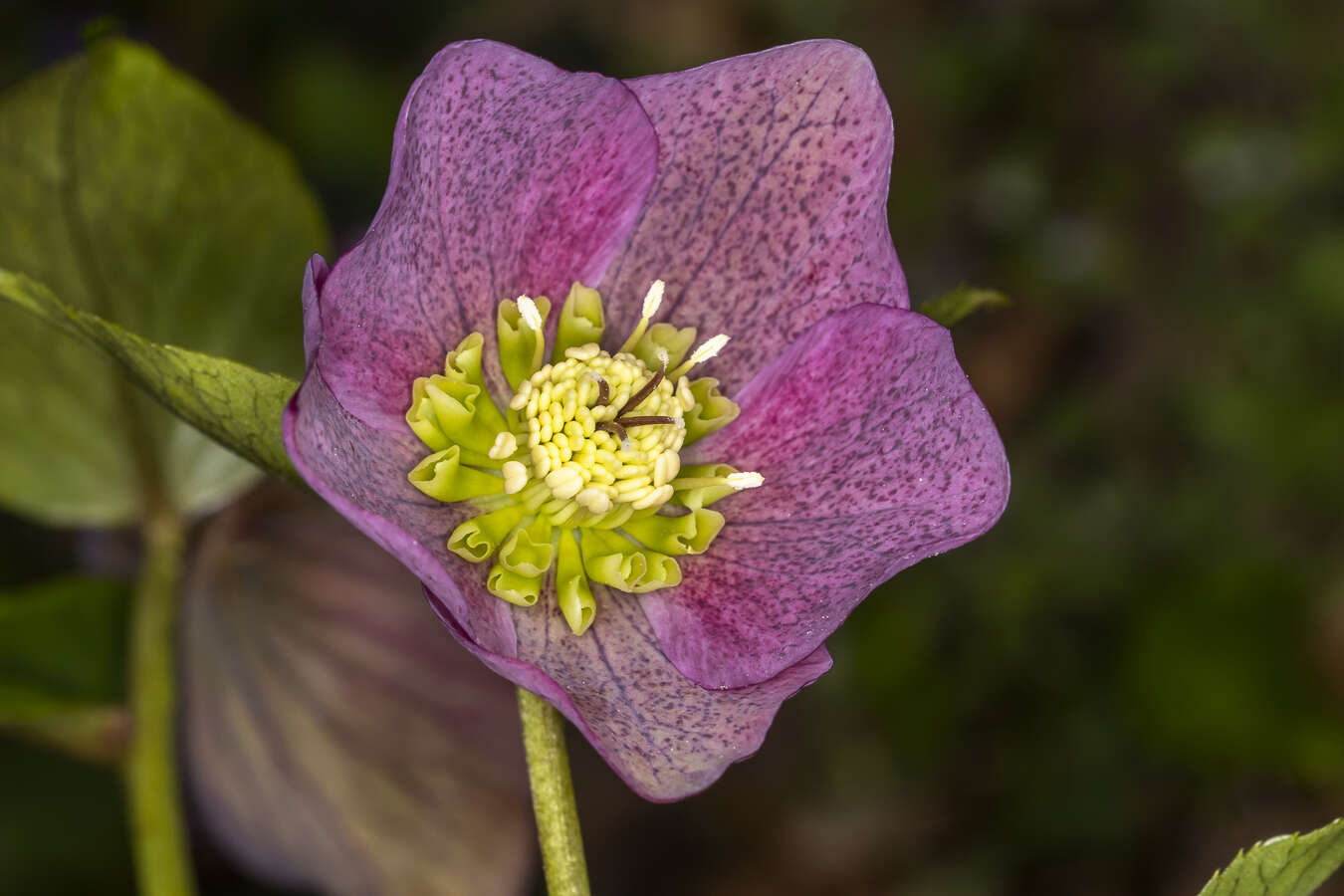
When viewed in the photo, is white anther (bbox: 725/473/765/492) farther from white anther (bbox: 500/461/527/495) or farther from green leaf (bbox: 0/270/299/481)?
green leaf (bbox: 0/270/299/481)

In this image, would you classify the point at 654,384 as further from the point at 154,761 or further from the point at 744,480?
the point at 154,761

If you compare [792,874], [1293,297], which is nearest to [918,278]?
[1293,297]

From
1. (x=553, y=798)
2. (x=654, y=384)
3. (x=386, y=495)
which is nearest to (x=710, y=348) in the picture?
(x=654, y=384)

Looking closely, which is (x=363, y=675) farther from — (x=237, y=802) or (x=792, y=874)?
(x=792, y=874)

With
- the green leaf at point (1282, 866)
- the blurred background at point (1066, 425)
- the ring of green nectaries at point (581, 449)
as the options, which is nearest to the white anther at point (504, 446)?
the ring of green nectaries at point (581, 449)

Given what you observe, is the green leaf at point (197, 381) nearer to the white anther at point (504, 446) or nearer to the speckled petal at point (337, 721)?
the white anther at point (504, 446)

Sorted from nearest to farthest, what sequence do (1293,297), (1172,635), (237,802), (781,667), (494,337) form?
1. (781,667)
2. (494,337)
3. (237,802)
4. (1172,635)
5. (1293,297)

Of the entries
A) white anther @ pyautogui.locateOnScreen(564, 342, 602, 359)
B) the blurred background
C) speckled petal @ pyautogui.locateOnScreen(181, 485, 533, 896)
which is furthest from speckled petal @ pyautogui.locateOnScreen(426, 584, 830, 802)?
the blurred background
